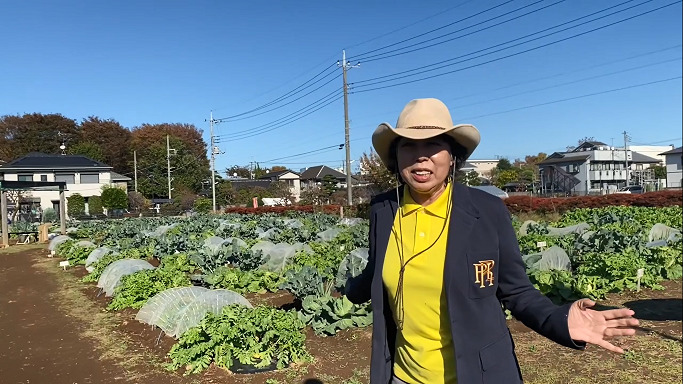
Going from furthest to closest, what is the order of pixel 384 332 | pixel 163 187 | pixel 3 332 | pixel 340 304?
pixel 163 187 → pixel 3 332 → pixel 340 304 → pixel 384 332

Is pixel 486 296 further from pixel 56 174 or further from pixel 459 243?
pixel 56 174

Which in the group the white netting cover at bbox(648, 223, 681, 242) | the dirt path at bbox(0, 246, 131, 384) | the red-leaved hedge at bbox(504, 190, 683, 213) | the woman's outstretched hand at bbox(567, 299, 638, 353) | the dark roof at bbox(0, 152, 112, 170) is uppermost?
the dark roof at bbox(0, 152, 112, 170)

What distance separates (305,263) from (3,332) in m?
4.90

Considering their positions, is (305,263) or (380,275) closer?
(380,275)

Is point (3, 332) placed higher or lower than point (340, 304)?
lower

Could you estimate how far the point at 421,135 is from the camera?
6.39 feet

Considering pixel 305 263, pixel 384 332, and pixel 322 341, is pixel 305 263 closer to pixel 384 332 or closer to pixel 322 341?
pixel 322 341

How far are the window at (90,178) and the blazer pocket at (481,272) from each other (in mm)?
51892

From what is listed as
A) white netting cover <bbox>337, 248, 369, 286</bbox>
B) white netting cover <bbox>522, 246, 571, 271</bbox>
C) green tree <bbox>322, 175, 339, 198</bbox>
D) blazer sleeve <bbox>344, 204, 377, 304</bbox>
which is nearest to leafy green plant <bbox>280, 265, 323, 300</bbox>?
white netting cover <bbox>337, 248, 369, 286</bbox>

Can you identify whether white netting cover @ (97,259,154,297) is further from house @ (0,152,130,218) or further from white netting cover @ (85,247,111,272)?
house @ (0,152,130,218)

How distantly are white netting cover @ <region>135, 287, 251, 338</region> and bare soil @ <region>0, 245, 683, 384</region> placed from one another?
175 mm

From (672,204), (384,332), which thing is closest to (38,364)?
(384,332)

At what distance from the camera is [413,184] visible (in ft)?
6.64

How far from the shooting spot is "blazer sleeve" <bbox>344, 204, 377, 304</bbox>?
88.7 inches
